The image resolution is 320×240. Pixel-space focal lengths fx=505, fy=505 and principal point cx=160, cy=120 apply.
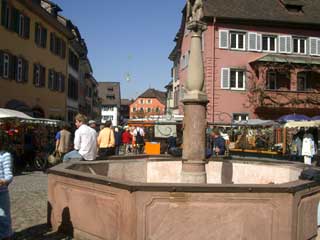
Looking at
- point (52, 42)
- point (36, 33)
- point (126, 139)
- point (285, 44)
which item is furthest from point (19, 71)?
point (285, 44)

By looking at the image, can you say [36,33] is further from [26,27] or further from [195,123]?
[195,123]

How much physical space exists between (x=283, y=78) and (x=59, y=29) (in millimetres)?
17267

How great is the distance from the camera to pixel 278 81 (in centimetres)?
3619

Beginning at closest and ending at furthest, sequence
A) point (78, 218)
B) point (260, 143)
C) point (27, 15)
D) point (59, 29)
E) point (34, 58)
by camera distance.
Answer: point (78, 218) < point (260, 143) < point (27, 15) < point (34, 58) < point (59, 29)

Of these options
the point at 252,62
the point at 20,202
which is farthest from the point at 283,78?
the point at 20,202

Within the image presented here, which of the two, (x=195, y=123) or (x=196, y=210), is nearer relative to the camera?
(x=196, y=210)

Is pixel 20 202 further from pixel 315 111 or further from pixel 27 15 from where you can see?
pixel 315 111

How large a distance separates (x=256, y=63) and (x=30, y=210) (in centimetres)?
2789

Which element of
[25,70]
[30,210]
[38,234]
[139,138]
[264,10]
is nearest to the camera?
[38,234]

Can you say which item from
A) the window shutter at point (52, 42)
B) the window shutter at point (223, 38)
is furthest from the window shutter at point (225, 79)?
the window shutter at point (52, 42)

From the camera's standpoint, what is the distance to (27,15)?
30953 millimetres

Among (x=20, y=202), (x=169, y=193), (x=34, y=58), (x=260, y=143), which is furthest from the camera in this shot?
(x=34, y=58)

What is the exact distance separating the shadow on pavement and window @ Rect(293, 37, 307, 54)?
32648mm

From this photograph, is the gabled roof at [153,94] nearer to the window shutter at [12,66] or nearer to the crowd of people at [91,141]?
Answer: the crowd of people at [91,141]
